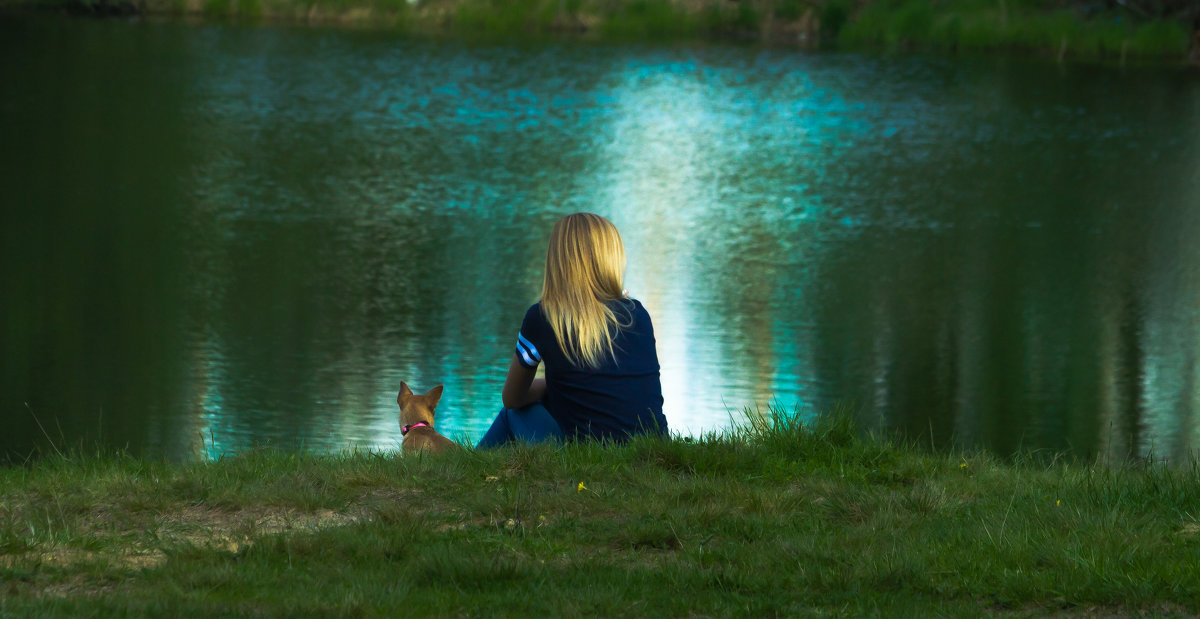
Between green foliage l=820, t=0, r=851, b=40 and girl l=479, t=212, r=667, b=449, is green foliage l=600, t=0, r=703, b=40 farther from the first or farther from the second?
girl l=479, t=212, r=667, b=449

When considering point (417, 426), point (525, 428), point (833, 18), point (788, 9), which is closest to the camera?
point (525, 428)

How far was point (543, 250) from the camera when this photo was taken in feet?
48.8

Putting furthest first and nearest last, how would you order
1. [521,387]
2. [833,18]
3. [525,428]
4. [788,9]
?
[788,9]
[833,18]
[525,428]
[521,387]

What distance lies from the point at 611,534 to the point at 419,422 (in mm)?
1802

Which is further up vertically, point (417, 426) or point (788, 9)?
point (417, 426)

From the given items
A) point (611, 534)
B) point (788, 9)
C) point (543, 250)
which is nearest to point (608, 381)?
point (611, 534)

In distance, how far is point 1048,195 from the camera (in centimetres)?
1967

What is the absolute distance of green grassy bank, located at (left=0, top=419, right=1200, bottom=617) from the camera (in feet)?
12.7

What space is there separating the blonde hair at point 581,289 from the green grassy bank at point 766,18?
1680 inches

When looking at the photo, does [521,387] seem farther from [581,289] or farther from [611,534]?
[611,534]

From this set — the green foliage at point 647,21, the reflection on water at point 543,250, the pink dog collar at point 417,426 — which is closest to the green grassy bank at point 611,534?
the pink dog collar at point 417,426

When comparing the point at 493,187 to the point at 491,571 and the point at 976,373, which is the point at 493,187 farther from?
the point at 491,571

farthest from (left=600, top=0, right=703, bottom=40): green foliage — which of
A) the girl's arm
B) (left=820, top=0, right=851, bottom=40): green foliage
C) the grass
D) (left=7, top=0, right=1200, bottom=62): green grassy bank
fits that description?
the girl's arm

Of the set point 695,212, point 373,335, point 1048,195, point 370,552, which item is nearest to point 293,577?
point 370,552
